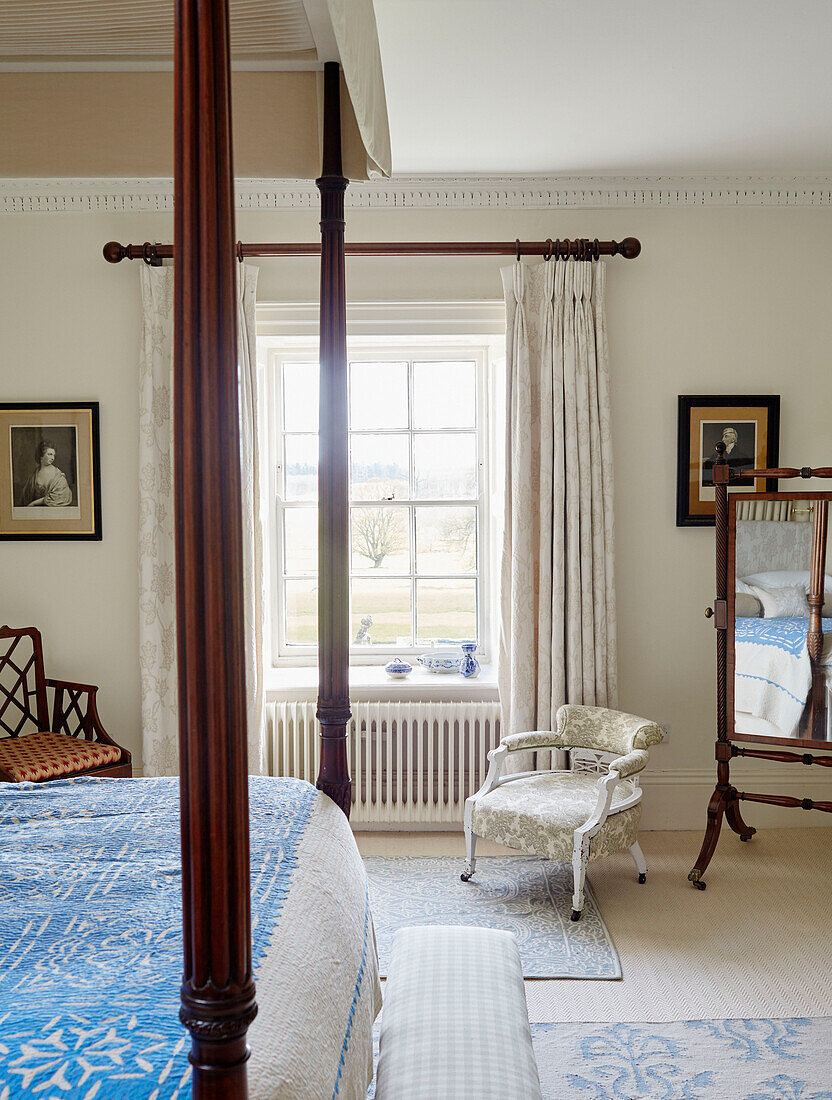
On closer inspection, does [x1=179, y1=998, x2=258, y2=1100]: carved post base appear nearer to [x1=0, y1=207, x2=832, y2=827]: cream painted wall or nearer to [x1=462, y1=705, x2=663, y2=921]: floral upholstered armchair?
[x1=462, y1=705, x2=663, y2=921]: floral upholstered armchair

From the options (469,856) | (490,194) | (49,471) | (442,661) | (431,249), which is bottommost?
(469,856)

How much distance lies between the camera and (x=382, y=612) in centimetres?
441

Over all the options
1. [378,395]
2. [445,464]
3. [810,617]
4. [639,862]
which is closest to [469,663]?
[445,464]

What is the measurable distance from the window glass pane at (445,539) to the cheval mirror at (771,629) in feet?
4.23

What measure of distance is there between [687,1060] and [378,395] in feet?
10.2

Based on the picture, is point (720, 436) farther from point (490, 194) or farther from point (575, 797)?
point (575, 797)

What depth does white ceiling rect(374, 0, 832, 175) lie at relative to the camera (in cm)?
262

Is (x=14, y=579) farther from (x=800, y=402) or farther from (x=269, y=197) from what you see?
(x=800, y=402)

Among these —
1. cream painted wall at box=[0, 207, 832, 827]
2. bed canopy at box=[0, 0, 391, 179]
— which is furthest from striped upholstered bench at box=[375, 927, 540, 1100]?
cream painted wall at box=[0, 207, 832, 827]

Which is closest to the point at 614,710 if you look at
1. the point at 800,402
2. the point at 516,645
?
the point at 516,645

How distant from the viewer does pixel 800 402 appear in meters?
4.06

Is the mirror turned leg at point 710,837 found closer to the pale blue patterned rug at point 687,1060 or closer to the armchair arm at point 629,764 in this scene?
the armchair arm at point 629,764

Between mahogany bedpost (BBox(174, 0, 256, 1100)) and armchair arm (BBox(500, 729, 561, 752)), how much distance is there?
9.28ft

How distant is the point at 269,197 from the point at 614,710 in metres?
2.77
